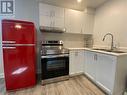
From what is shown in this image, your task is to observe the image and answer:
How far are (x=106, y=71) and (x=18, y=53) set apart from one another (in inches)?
81.0

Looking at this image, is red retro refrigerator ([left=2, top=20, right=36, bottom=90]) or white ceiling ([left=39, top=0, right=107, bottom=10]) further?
white ceiling ([left=39, top=0, right=107, bottom=10])

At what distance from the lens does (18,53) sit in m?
1.92

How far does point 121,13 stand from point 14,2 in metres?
3.13

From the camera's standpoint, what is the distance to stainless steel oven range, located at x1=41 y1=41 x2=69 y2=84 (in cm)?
221

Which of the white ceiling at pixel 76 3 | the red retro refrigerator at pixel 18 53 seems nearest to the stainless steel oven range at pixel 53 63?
the red retro refrigerator at pixel 18 53

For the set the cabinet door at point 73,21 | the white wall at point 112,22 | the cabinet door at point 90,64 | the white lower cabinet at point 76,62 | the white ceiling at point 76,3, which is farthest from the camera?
the cabinet door at point 73,21

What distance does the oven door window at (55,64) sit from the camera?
228 centimetres

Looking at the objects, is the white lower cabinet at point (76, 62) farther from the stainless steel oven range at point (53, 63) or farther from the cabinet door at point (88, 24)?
the cabinet door at point (88, 24)

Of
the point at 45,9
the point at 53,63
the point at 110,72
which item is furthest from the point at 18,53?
the point at 110,72

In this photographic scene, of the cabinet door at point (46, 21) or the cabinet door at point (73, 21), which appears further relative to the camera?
the cabinet door at point (73, 21)

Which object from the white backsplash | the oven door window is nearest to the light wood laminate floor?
the oven door window

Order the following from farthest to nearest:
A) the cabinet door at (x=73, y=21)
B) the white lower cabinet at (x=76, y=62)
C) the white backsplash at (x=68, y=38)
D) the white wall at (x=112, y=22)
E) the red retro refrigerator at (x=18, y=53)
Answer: the white backsplash at (x=68, y=38), the cabinet door at (x=73, y=21), the white lower cabinet at (x=76, y=62), the white wall at (x=112, y=22), the red retro refrigerator at (x=18, y=53)

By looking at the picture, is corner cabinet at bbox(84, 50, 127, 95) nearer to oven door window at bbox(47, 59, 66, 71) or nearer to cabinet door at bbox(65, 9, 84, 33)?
oven door window at bbox(47, 59, 66, 71)

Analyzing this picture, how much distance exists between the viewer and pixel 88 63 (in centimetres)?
260
